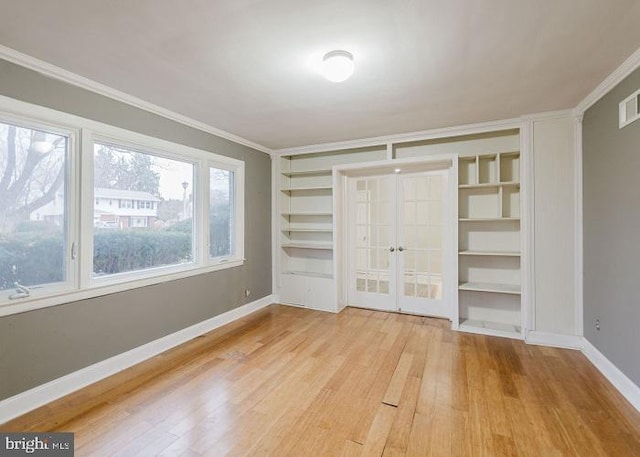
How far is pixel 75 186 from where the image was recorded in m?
2.40

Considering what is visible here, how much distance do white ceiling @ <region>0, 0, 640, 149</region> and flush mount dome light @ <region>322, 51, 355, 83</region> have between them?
5cm

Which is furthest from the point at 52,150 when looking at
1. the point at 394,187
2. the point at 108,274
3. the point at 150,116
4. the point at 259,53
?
the point at 394,187

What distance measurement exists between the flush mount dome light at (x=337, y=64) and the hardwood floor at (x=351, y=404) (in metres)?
2.36

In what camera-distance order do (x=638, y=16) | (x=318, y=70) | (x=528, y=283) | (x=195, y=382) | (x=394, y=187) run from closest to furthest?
1. (x=638, y=16)
2. (x=318, y=70)
3. (x=195, y=382)
4. (x=528, y=283)
5. (x=394, y=187)

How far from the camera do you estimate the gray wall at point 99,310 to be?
207 centimetres

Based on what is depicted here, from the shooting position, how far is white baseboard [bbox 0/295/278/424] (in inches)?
80.2

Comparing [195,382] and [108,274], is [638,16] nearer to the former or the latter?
[195,382]

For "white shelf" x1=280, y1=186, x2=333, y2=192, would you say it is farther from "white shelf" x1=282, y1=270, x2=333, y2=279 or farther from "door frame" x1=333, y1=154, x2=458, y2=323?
"white shelf" x1=282, y1=270, x2=333, y2=279

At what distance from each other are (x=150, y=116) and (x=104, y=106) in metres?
0.43

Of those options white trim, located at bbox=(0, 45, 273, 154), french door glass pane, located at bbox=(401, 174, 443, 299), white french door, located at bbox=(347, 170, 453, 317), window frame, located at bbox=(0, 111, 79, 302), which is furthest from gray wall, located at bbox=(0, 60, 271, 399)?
french door glass pane, located at bbox=(401, 174, 443, 299)

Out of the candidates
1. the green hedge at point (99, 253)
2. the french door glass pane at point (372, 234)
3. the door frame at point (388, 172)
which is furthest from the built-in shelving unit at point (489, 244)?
the green hedge at point (99, 253)

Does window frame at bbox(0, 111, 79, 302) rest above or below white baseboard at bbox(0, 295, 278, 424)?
above

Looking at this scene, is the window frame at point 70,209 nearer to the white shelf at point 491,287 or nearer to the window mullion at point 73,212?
the window mullion at point 73,212

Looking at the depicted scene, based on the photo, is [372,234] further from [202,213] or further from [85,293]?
[85,293]
